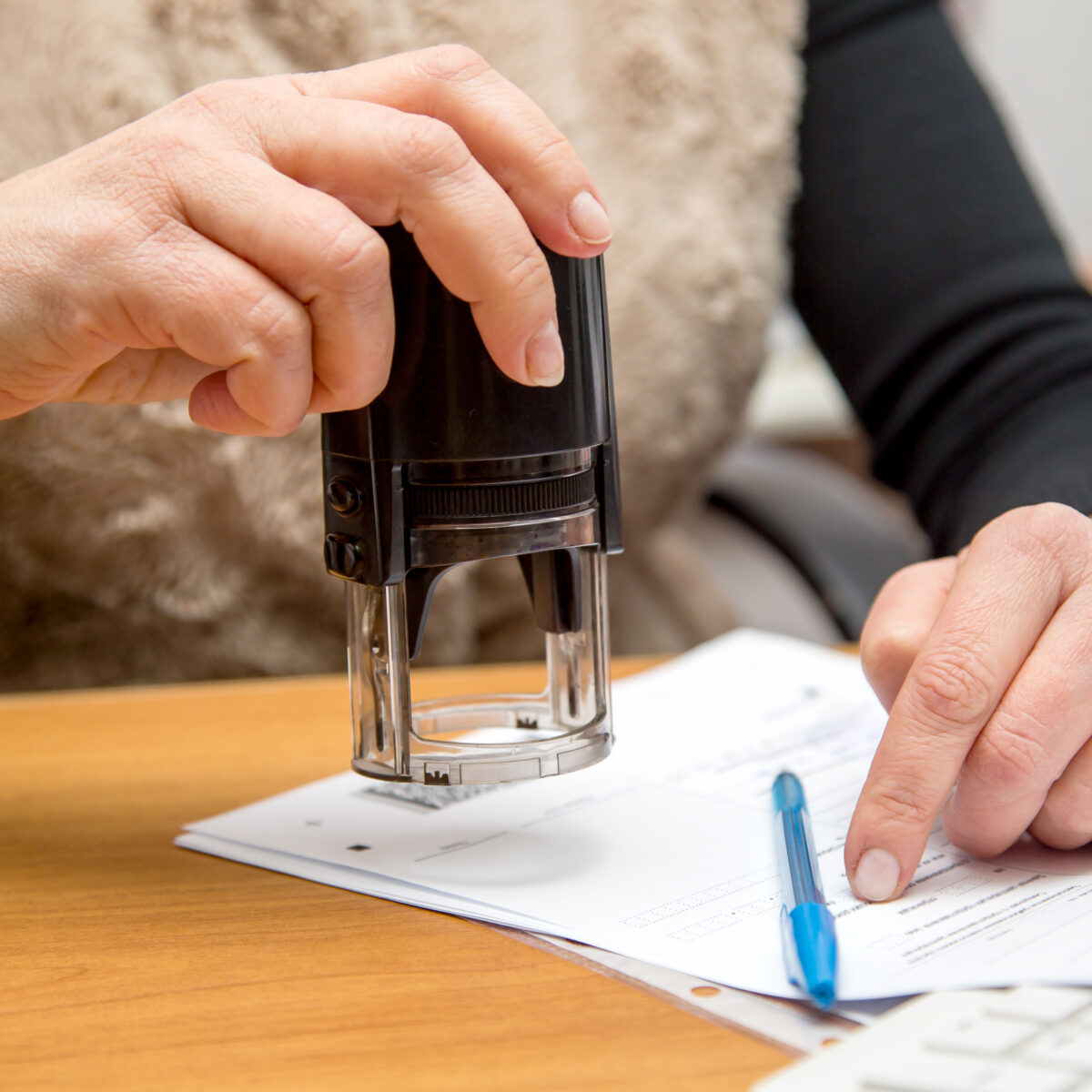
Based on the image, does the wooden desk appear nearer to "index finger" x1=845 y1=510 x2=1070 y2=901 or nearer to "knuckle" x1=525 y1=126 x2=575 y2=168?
"index finger" x1=845 y1=510 x2=1070 y2=901

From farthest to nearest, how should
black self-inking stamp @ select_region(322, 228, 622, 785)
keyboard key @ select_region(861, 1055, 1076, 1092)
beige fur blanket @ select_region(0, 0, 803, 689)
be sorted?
beige fur blanket @ select_region(0, 0, 803, 689), black self-inking stamp @ select_region(322, 228, 622, 785), keyboard key @ select_region(861, 1055, 1076, 1092)

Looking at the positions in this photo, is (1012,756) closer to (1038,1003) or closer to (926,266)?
(1038,1003)

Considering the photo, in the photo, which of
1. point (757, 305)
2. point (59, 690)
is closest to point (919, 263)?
point (757, 305)

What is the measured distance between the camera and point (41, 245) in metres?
0.41

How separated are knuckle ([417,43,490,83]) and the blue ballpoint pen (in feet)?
0.95

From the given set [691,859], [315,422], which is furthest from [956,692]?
[315,422]

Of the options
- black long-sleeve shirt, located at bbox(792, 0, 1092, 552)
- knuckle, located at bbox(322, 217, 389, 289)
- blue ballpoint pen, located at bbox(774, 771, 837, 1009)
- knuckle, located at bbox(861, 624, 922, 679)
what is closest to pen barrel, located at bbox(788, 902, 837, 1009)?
blue ballpoint pen, located at bbox(774, 771, 837, 1009)

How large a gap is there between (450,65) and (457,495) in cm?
15

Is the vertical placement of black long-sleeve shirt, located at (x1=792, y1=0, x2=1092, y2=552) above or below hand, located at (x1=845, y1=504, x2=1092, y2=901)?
above

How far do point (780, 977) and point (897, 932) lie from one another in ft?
0.16

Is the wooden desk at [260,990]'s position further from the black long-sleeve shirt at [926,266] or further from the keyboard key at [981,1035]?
the black long-sleeve shirt at [926,266]

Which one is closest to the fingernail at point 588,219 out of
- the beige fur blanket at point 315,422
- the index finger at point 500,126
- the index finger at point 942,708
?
the index finger at point 500,126

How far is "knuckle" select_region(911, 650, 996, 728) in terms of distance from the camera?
0.42 metres

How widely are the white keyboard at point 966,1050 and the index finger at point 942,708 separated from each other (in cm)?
8
